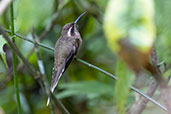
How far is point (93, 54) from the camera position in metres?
4.04

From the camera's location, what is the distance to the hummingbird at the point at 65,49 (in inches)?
101

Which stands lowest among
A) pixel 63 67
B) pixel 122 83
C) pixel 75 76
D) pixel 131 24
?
pixel 75 76

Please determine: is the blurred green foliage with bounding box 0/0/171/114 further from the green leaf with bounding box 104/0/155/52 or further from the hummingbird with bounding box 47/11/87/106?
the green leaf with bounding box 104/0/155/52

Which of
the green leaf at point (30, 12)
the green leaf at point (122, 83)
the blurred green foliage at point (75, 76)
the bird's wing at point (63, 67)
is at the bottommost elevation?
the blurred green foliage at point (75, 76)

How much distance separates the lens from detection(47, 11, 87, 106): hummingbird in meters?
2.57

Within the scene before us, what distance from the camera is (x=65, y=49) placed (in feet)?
8.89

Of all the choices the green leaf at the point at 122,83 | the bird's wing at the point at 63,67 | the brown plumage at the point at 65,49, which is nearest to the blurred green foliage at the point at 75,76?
the brown plumage at the point at 65,49

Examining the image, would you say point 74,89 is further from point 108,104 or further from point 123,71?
point 123,71

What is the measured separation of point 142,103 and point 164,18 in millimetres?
1584

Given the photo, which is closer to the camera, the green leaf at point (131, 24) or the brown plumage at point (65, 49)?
the green leaf at point (131, 24)

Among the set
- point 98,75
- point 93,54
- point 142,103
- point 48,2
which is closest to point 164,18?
point 48,2

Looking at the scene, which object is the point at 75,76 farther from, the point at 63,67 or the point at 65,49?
the point at 63,67

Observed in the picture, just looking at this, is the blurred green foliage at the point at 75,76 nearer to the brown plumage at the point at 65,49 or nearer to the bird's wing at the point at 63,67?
the brown plumage at the point at 65,49

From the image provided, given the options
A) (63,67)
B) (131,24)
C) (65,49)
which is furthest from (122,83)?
(65,49)
